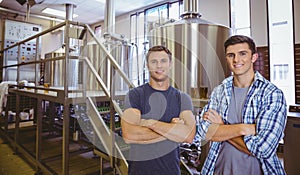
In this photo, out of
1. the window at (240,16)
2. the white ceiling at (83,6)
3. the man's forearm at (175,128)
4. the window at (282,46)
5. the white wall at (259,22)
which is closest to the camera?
the man's forearm at (175,128)

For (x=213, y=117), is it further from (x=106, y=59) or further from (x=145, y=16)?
(x=145, y=16)

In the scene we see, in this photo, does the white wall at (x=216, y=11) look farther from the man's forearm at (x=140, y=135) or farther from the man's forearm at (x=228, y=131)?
the man's forearm at (x=140, y=135)

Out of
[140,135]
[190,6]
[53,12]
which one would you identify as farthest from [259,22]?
[53,12]

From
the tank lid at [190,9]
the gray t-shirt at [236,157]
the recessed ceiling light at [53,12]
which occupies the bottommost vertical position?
the gray t-shirt at [236,157]

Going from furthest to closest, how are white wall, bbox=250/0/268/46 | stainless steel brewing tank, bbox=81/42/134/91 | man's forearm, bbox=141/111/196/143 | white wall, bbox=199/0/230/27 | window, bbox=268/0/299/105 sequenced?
1. white wall, bbox=199/0/230/27
2. white wall, bbox=250/0/268/46
3. window, bbox=268/0/299/105
4. stainless steel brewing tank, bbox=81/42/134/91
5. man's forearm, bbox=141/111/196/143

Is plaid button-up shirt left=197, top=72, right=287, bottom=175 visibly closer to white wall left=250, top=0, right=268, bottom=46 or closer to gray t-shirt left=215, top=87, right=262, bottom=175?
gray t-shirt left=215, top=87, right=262, bottom=175

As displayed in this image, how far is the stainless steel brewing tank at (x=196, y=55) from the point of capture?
2.31 meters

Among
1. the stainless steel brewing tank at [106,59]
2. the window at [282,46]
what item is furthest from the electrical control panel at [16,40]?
the window at [282,46]

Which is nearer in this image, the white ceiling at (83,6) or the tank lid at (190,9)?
the tank lid at (190,9)

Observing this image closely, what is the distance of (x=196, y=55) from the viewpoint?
2.32 meters

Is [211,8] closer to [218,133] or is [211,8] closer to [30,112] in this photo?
[218,133]

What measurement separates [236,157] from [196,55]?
143cm

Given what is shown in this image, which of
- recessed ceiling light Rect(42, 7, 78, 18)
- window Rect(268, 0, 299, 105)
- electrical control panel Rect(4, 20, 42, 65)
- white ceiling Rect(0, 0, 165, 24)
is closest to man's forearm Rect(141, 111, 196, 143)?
window Rect(268, 0, 299, 105)

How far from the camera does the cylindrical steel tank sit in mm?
2307
